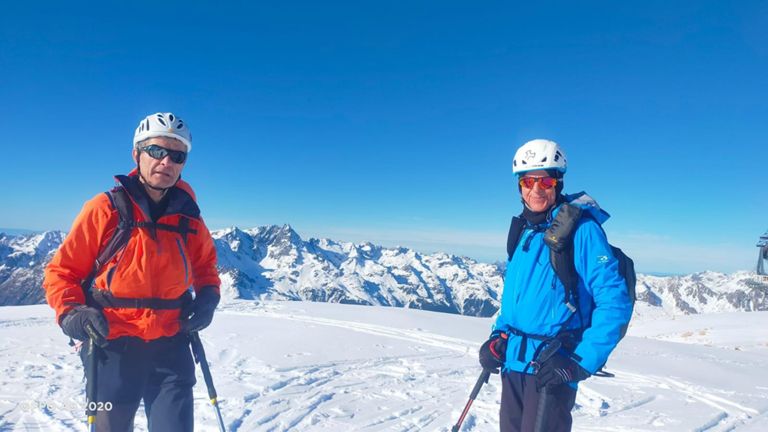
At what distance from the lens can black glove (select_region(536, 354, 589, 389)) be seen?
317 cm

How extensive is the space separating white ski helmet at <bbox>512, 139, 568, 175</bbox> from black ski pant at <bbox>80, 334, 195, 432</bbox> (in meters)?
3.69

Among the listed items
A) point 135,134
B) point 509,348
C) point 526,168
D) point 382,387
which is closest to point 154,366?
point 135,134

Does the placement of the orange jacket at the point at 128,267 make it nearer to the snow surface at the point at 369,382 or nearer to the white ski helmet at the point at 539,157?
the snow surface at the point at 369,382

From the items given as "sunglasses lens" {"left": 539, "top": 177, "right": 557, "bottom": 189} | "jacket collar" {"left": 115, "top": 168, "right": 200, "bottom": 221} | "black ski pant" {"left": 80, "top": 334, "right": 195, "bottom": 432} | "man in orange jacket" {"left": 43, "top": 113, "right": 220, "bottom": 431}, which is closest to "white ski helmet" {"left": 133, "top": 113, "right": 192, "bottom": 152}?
"man in orange jacket" {"left": 43, "top": 113, "right": 220, "bottom": 431}

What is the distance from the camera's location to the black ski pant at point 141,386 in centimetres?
335

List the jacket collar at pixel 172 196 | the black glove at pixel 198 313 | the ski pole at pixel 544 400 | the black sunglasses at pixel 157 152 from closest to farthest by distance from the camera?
the ski pole at pixel 544 400, the jacket collar at pixel 172 196, the black sunglasses at pixel 157 152, the black glove at pixel 198 313

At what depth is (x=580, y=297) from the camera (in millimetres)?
3367

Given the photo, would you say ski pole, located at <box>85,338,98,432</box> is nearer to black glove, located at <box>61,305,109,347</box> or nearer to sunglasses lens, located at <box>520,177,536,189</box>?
black glove, located at <box>61,305,109,347</box>

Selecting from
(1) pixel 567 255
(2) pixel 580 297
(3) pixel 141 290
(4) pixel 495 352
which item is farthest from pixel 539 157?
(3) pixel 141 290

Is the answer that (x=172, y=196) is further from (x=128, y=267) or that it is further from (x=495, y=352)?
(x=495, y=352)

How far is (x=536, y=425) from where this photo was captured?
329cm

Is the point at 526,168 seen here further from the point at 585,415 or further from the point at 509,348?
the point at 585,415

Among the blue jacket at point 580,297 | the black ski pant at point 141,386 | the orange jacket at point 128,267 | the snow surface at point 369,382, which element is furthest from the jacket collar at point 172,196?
the snow surface at point 369,382

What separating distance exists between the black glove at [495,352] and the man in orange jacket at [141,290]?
272cm
